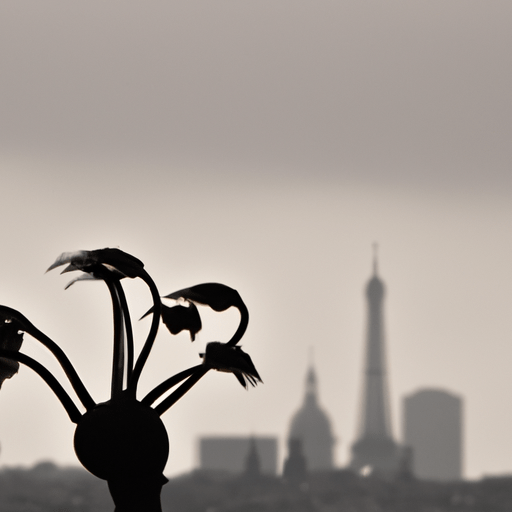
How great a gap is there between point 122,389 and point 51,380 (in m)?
0.46

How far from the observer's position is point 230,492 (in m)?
185

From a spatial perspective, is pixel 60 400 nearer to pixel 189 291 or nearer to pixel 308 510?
pixel 189 291

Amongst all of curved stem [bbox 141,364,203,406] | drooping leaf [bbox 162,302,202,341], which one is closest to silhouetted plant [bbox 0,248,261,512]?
curved stem [bbox 141,364,203,406]

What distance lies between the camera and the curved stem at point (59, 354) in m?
6.83

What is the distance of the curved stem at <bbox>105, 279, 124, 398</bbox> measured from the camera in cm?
699

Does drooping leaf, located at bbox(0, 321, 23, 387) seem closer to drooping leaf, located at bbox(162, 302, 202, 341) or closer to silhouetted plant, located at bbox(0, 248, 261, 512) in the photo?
silhouetted plant, located at bbox(0, 248, 261, 512)

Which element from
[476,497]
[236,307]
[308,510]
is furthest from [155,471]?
[476,497]

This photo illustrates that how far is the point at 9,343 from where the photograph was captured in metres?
7.20

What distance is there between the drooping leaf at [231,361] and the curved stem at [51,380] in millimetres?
853

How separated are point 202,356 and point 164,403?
0.38m

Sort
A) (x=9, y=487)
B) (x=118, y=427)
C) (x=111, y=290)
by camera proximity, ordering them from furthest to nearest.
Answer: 1. (x=9, y=487)
2. (x=111, y=290)
3. (x=118, y=427)

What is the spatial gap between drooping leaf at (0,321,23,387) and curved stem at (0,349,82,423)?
24cm

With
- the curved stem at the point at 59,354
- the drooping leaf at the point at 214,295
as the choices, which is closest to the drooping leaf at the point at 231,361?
the drooping leaf at the point at 214,295

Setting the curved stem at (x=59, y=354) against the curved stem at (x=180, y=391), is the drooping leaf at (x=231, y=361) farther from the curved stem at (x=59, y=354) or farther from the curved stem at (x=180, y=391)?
the curved stem at (x=59, y=354)
